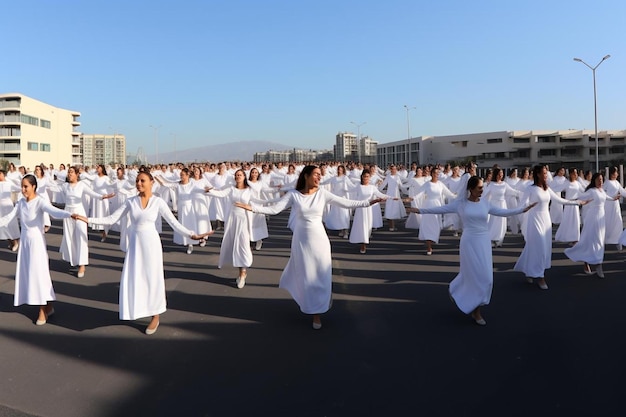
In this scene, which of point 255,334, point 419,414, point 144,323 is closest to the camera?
point 419,414

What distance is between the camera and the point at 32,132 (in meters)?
71.2

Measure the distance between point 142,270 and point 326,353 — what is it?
2323 mm

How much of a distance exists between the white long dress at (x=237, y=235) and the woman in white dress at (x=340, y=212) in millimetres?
4905

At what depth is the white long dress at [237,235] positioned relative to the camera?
26.8 ft

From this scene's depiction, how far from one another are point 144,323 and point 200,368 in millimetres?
1686

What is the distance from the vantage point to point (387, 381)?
4.32 m

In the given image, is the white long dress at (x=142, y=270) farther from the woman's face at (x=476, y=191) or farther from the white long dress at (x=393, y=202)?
the white long dress at (x=393, y=202)

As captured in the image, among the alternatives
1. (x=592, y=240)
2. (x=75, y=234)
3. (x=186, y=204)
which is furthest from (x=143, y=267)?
(x=592, y=240)

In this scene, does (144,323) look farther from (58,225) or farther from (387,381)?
(58,225)

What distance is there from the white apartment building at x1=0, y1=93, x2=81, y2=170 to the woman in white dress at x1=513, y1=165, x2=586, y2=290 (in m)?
71.6

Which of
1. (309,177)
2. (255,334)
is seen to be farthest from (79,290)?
(309,177)

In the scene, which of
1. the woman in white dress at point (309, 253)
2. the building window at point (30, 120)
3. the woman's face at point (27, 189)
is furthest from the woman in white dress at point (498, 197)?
the building window at point (30, 120)

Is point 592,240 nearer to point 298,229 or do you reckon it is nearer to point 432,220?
point 432,220

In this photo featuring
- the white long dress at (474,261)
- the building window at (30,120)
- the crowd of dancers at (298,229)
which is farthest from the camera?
the building window at (30,120)
